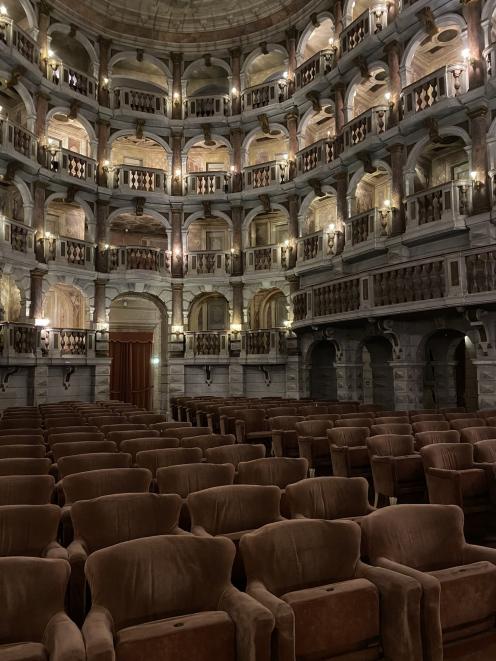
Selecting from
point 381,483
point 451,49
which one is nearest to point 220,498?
point 381,483

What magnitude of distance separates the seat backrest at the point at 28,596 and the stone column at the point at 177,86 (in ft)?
67.4

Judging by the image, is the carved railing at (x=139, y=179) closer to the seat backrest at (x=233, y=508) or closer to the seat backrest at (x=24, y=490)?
the seat backrest at (x=24, y=490)

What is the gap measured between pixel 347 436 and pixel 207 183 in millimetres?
15688

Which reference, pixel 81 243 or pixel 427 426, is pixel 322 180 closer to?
pixel 81 243

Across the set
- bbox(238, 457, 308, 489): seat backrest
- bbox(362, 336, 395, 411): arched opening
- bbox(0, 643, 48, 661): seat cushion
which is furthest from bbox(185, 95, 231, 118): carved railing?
bbox(0, 643, 48, 661): seat cushion

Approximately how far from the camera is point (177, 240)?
20.4m

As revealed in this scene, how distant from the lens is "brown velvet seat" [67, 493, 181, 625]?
338cm

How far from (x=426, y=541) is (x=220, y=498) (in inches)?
54.1

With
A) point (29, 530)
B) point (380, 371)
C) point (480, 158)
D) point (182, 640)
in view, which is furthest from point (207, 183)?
point (182, 640)

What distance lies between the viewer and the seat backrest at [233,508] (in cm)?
364

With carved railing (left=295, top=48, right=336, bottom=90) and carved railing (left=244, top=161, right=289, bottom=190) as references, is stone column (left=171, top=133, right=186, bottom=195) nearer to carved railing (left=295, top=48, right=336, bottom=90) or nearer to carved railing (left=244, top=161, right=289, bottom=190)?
carved railing (left=244, top=161, right=289, bottom=190)

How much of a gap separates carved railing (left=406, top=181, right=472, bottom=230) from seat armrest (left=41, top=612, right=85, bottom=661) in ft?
39.6

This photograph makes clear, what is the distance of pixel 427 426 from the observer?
7.23m

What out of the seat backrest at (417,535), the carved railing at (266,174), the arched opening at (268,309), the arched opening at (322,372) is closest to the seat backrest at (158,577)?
the seat backrest at (417,535)
